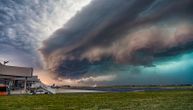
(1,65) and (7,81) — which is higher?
(1,65)

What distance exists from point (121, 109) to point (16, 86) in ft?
247

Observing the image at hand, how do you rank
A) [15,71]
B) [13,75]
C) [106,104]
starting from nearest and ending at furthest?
1. [106,104]
2. [13,75]
3. [15,71]

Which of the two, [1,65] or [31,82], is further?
[31,82]

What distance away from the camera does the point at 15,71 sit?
80000mm

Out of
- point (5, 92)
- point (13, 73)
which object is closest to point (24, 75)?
point (13, 73)

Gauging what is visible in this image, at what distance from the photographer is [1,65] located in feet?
254

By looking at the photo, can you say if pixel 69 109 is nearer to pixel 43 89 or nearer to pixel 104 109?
pixel 104 109

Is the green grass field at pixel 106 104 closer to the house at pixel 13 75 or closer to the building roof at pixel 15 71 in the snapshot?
the house at pixel 13 75

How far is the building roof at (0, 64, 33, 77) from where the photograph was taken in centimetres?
7622

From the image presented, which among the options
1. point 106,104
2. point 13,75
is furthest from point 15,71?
point 106,104

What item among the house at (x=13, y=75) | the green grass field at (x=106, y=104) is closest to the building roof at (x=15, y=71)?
the house at (x=13, y=75)

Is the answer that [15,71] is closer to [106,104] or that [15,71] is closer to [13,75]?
[13,75]

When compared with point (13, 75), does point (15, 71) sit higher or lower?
higher

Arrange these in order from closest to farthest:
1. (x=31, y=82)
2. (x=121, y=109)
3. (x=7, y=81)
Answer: (x=121, y=109) < (x=7, y=81) < (x=31, y=82)
